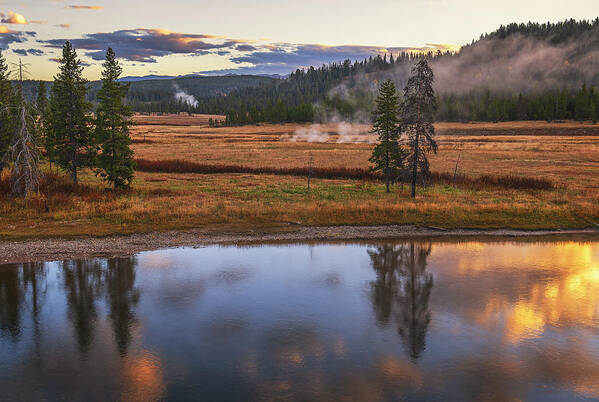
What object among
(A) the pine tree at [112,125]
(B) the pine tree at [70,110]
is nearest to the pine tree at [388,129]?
(A) the pine tree at [112,125]

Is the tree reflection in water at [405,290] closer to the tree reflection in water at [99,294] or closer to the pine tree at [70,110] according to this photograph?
the tree reflection in water at [99,294]

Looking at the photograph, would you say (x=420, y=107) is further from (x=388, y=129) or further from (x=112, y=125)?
(x=112, y=125)

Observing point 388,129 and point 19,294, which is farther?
point 388,129

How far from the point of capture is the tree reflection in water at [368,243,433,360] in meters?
15.5

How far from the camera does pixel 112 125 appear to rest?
39.2 meters

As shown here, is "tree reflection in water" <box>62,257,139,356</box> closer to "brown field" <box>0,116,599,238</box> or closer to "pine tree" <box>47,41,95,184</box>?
"brown field" <box>0,116,599,238</box>

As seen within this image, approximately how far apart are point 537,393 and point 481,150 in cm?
8193

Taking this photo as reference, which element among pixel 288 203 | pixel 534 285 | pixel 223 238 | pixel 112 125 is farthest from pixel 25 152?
pixel 534 285

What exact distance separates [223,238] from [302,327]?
1282cm

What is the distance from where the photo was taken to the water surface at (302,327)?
12.1 m

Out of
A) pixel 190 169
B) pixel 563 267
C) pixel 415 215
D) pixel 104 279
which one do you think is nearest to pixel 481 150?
pixel 190 169

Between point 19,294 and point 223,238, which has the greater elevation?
point 223,238


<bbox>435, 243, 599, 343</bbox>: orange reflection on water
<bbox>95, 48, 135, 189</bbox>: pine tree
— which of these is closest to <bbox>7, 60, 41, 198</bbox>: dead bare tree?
<bbox>95, 48, 135, 189</bbox>: pine tree

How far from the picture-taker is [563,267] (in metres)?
22.5
